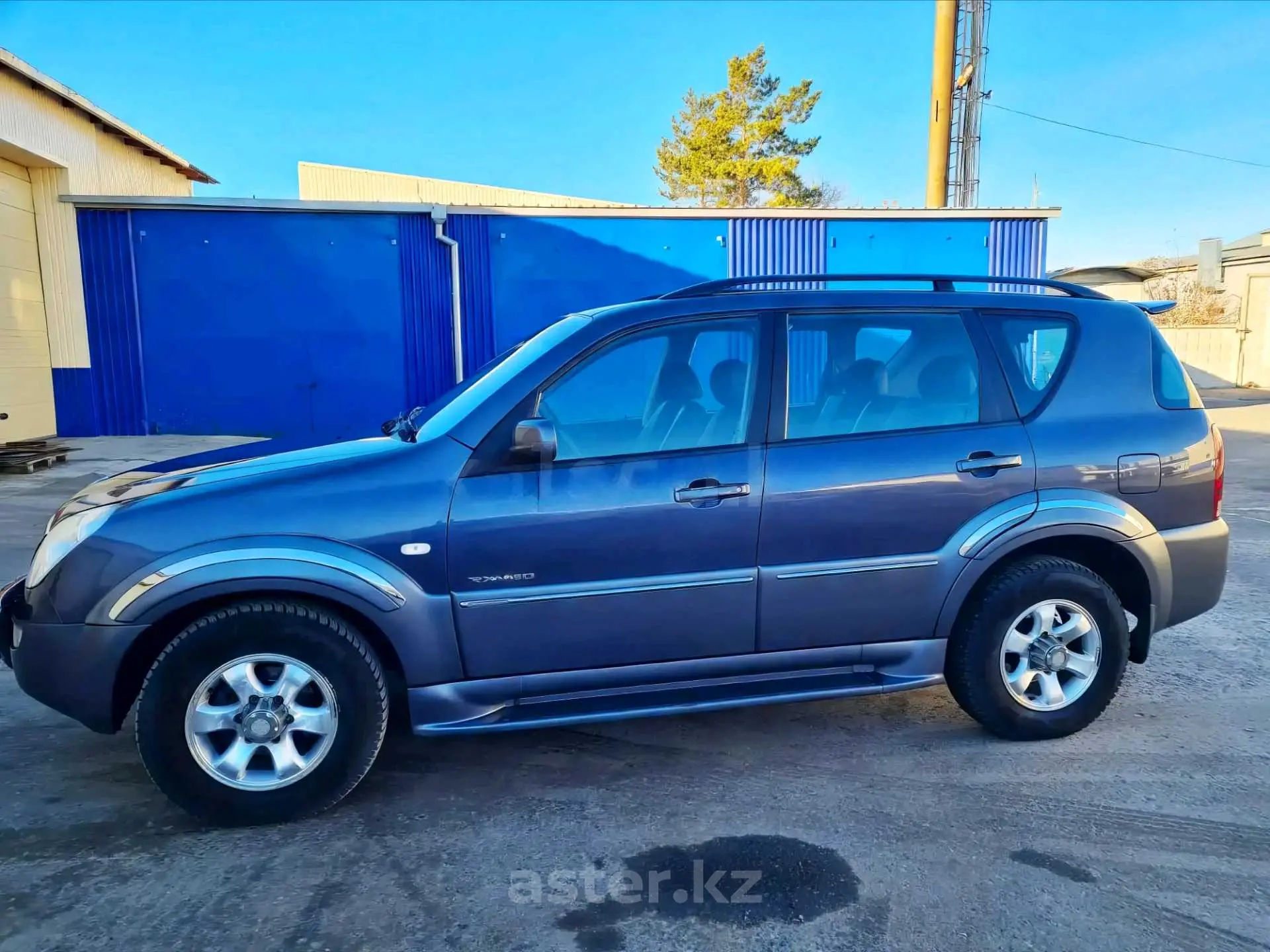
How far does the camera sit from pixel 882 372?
3.58 metres

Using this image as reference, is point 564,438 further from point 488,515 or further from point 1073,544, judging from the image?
point 1073,544

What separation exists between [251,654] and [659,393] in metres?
1.74

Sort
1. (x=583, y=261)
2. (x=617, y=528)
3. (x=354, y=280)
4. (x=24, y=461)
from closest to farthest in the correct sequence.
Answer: (x=617, y=528) < (x=24, y=461) < (x=354, y=280) < (x=583, y=261)

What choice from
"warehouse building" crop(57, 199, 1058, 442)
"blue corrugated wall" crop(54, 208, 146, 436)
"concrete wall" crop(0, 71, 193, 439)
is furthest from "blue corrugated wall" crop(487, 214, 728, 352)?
"concrete wall" crop(0, 71, 193, 439)

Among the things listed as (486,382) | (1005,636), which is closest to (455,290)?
(486,382)

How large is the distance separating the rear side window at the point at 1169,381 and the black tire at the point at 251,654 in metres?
3.33

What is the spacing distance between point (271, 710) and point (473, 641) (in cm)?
70

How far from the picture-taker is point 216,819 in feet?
9.66

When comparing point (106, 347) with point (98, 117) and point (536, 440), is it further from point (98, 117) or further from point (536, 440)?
point (536, 440)

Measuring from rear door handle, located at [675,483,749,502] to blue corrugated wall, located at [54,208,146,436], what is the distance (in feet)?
44.3

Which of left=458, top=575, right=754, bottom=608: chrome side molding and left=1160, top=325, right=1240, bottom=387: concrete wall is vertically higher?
left=1160, top=325, right=1240, bottom=387: concrete wall

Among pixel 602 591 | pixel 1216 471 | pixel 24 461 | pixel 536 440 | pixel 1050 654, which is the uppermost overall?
pixel 536 440

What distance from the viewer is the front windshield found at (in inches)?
130

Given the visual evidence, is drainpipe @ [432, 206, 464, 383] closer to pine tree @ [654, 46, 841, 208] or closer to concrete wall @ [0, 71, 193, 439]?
concrete wall @ [0, 71, 193, 439]
